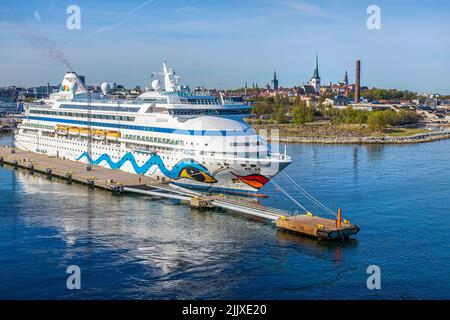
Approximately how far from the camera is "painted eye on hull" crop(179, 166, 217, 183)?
111 ft

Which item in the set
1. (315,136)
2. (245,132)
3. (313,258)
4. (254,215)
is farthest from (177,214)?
(315,136)

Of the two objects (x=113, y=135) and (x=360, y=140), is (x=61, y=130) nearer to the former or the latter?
(x=113, y=135)

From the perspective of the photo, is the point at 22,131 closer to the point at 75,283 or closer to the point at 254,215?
the point at 254,215

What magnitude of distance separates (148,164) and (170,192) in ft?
12.9

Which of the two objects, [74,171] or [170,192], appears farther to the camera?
[74,171]

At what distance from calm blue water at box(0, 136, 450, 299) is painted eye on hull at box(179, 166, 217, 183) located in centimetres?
244

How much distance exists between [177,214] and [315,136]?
2049 inches

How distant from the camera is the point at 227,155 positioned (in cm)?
3269

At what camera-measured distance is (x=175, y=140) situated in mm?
34969

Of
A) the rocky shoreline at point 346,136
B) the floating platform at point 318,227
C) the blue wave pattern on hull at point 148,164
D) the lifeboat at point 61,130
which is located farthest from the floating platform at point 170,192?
the rocky shoreline at point 346,136

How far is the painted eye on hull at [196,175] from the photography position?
111 feet

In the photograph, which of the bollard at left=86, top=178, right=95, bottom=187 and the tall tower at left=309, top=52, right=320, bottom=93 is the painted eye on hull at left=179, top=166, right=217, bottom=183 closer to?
the bollard at left=86, top=178, right=95, bottom=187

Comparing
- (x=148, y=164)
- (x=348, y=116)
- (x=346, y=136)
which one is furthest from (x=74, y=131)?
(x=348, y=116)

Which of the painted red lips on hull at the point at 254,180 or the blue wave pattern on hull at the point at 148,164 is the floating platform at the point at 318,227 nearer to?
the painted red lips on hull at the point at 254,180
